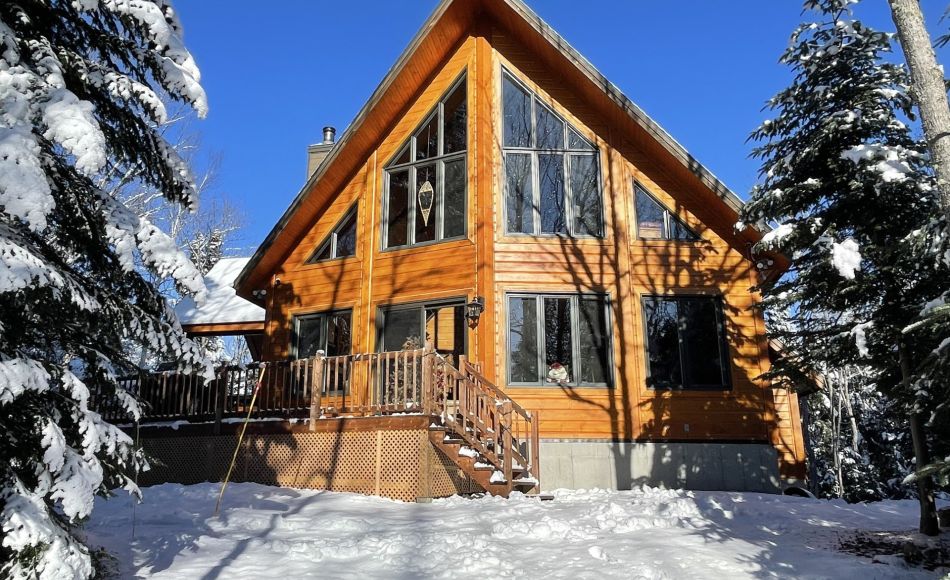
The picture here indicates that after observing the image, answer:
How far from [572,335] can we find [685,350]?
2129 millimetres

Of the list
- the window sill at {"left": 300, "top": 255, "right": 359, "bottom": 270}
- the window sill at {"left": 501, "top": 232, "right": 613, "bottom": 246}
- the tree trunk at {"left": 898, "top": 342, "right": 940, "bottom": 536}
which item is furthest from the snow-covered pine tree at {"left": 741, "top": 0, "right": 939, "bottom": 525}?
the window sill at {"left": 300, "top": 255, "right": 359, "bottom": 270}

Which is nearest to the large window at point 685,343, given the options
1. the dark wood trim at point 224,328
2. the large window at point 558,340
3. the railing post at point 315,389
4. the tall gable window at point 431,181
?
the large window at point 558,340

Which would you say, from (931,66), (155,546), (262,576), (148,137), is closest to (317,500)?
(155,546)

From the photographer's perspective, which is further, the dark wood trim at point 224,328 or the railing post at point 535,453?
the dark wood trim at point 224,328

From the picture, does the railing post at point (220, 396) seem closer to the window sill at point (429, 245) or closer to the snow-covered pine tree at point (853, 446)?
the window sill at point (429, 245)

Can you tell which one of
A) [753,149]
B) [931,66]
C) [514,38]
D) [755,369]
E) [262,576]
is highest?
[514,38]

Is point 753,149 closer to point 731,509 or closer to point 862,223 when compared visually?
point 862,223

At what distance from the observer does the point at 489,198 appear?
514 inches

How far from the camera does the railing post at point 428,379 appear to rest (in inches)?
389

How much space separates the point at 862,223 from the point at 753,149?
2.08m

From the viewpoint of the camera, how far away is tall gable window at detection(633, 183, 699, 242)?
13.1 m

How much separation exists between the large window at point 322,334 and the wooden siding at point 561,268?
0.23 m

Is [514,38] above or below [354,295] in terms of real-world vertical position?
above

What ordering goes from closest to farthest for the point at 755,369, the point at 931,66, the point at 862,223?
the point at 931,66
the point at 862,223
the point at 755,369
